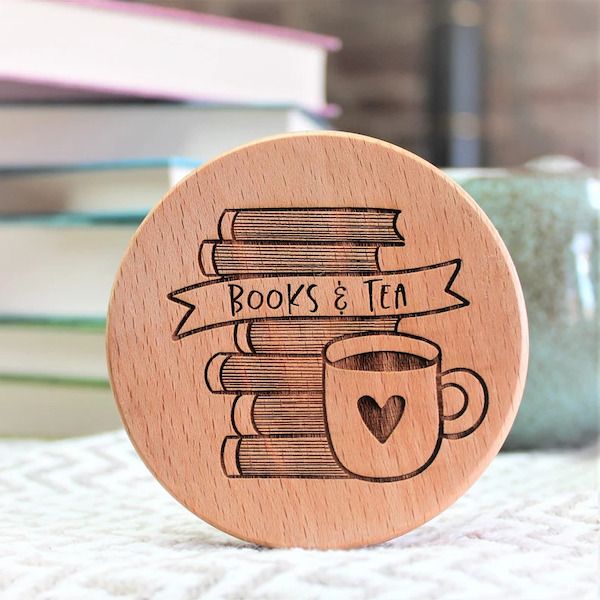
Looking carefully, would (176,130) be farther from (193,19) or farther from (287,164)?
(287,164)

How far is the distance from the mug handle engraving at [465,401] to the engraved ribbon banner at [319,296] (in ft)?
0.13

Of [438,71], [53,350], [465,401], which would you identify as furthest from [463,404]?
[438,71]

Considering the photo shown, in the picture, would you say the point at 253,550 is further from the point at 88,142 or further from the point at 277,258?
the point at 88,142

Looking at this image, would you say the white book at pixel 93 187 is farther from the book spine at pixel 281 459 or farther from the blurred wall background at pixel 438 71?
the blurred wall background at pixel 438 71

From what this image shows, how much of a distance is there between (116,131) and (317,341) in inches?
16.7

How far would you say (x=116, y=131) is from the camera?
2.75ft

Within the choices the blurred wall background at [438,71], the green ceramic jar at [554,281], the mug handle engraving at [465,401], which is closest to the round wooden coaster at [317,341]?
the mug handle engraving at [465,401]

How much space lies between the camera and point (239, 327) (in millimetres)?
505

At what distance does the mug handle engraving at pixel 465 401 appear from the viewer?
1.63ft

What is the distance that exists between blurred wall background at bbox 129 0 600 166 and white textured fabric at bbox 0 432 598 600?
2.35ft

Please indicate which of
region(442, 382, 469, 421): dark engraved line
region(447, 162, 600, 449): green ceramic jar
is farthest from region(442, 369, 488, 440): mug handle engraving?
region(447, 162, 600, 449): green ceramic jar

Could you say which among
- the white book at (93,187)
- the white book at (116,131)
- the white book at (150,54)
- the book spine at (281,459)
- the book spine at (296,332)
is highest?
the white book at (150,54)

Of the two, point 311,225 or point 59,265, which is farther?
point 59,265

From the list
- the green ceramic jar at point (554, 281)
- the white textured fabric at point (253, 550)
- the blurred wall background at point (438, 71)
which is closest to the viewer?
the white textured fabric at point (253, 550)
